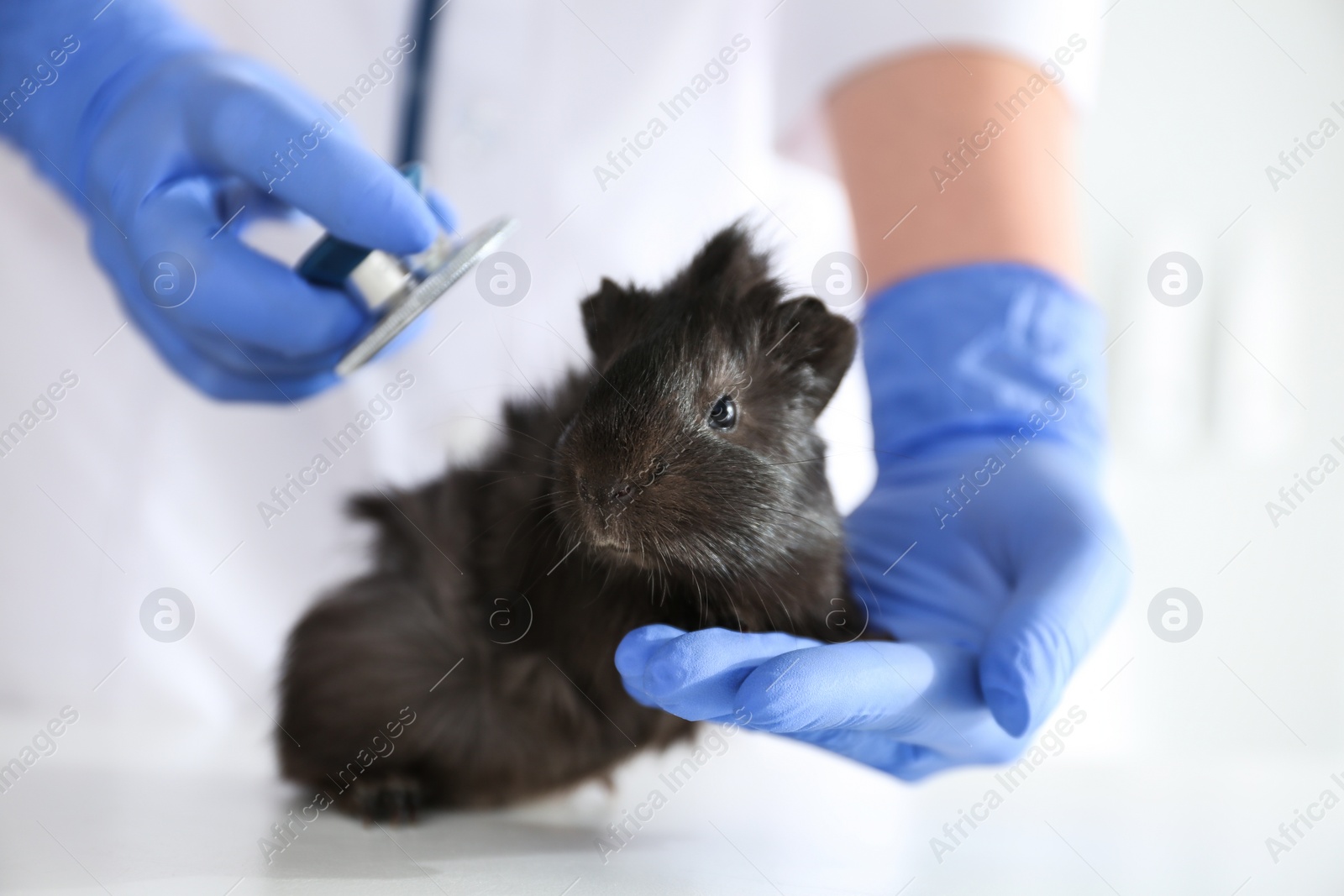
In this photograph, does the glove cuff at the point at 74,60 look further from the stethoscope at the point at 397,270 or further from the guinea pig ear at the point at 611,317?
the guinea pig ear at the point at 611,317

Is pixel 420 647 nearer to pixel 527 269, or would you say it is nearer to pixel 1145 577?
pixel 527 269

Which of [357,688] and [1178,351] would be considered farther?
[1178,351]

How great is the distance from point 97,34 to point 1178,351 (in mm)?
4280

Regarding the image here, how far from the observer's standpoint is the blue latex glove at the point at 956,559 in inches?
50.3

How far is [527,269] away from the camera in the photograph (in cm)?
251

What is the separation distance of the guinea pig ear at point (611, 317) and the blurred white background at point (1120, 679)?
63 centimetres

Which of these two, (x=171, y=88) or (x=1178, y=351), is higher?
(x=171, y=88)

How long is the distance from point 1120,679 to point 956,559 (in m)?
3.16

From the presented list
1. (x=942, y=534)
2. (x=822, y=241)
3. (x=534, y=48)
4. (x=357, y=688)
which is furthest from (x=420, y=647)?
(x=822, y=241)

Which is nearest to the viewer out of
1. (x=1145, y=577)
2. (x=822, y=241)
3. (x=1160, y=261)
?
(x=822, y=241)

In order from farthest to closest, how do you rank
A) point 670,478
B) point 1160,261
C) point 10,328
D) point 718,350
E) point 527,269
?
point 1160,261
point 527,269
point 10,328
point 718,350
point 670,478

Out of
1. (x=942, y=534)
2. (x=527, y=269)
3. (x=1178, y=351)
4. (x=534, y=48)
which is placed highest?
(x=534, y=48)

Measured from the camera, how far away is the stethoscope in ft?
4.69

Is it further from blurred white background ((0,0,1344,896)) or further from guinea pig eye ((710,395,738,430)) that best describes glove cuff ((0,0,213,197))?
guinea pig eye ((710,395,738,430))
